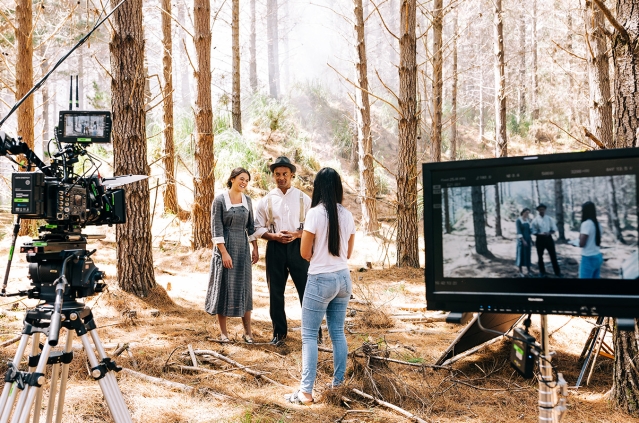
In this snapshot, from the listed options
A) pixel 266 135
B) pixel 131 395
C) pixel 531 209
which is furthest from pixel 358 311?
pixel 266 135

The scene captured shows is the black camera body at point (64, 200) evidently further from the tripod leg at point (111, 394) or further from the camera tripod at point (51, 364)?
the tripod leg at point (111, 394)

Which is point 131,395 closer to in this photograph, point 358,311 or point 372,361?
point 372,361

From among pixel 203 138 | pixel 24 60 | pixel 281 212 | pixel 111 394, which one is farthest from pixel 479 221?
pixel 24 60

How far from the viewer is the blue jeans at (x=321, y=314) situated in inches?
148

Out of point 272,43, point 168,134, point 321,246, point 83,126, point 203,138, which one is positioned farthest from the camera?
point 272,43

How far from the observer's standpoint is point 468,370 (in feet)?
14.4

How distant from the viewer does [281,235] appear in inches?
201

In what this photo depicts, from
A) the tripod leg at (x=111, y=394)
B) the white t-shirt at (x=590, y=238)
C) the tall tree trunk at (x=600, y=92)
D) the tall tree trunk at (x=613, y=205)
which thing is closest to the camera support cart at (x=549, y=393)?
the white t-shirt at (x=590, y=238)

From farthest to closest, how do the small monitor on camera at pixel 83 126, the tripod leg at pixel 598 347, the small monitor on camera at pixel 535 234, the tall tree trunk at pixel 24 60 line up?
the tall tree trunk at pixel 24 60 < the tripod leg at pixel 598 347 < the small monitor on camera at pixel 83 126 < the small monitor on camera at pixel 535 234

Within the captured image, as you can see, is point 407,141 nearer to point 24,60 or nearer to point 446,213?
point 446,213

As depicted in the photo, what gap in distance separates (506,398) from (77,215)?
3.01 metres

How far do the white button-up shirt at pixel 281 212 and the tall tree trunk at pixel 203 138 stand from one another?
4.86m

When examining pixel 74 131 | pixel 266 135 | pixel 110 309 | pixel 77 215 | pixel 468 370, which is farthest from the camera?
pixel 266 135

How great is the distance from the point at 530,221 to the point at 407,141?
272 inches
